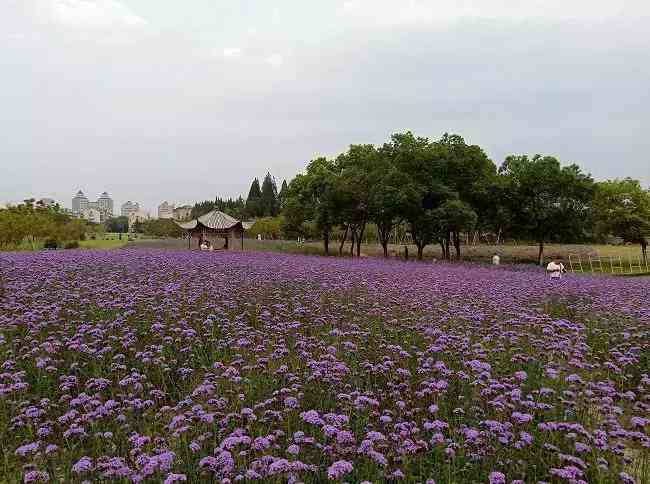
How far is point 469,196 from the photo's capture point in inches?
1510

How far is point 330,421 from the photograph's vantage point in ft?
14.3

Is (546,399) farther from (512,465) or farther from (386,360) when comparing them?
(386,360)

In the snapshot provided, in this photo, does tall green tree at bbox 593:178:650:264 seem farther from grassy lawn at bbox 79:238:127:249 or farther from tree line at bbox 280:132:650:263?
grassy lawn at bbox 79:238:127:249

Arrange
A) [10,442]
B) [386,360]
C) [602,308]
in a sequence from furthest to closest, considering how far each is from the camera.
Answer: [602,308] → [386,360] → [10,442]

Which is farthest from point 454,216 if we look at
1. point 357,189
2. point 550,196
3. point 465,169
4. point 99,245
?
point 99,245

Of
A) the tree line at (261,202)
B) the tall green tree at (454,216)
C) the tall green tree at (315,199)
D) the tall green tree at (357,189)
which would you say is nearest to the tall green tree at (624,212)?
the tall green tree at (454,216)

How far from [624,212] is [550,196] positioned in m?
6.54

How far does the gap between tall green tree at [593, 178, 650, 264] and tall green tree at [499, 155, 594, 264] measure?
228cm

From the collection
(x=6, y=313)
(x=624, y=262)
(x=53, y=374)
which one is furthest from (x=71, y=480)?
(x=624, y=262)

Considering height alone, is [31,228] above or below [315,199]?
below

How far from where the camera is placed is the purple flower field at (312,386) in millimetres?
4086

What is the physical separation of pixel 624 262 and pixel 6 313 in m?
46.6

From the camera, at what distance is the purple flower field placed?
13.4 ft

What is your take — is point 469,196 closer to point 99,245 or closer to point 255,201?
point 99,245
